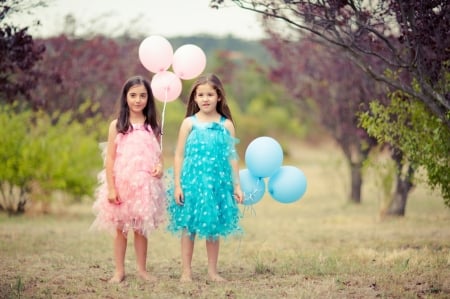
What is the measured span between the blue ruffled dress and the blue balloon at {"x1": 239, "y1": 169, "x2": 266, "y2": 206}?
0.32 m

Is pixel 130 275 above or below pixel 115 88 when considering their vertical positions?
below

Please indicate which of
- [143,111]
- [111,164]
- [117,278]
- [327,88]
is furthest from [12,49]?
[327,88]

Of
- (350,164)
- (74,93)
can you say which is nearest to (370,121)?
(350,164)

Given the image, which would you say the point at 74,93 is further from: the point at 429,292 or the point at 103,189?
the point at 429,292

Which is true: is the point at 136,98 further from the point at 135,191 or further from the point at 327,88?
the point at 327,88

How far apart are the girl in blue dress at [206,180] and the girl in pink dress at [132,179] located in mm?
200

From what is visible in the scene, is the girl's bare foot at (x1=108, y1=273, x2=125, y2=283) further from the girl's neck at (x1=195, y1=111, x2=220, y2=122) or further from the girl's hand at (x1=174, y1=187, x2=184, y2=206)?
the girl's neck at (x1=195, y1=111, x2=220, y2=122)

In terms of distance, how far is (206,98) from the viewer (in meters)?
5.80

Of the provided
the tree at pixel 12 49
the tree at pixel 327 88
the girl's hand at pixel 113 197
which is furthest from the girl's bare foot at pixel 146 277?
the tree at pixel 327 88

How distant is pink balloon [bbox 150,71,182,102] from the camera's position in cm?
678

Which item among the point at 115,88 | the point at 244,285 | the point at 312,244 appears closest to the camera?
the point at 244,285

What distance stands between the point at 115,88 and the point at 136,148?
386 inches

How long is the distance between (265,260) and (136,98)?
230 cm

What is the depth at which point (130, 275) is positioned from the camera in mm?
6172
